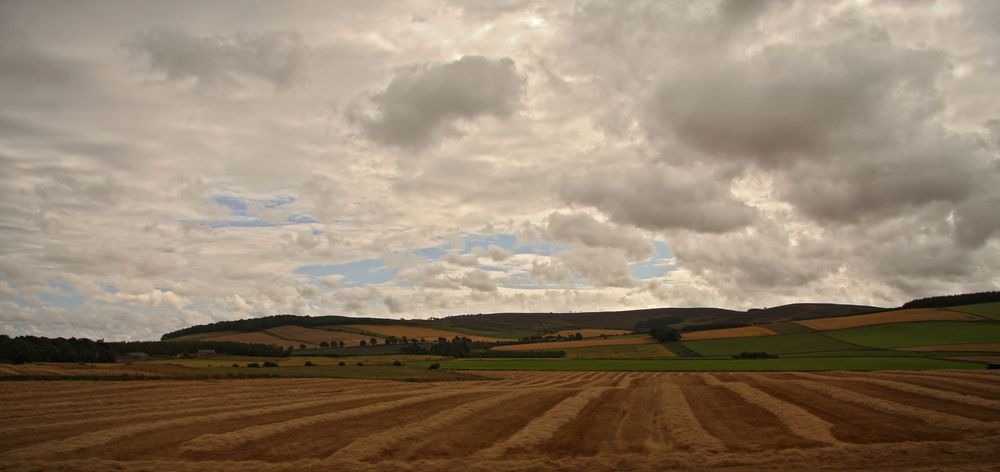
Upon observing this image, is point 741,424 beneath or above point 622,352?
above

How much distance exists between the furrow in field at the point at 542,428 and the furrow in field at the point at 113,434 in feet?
54.9

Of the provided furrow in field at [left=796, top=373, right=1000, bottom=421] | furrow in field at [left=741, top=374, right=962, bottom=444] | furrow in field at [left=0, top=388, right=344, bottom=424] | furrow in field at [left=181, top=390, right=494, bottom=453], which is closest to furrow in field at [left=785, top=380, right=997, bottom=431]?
furrow in field at [left=741, top=374, right=962, bottom=444]

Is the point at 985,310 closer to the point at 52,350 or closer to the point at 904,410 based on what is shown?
the point at 904,410

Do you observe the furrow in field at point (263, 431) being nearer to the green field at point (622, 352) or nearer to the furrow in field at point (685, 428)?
the furrow in field at point (685, 428)

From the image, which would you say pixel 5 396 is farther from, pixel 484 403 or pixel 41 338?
pixel 41 338

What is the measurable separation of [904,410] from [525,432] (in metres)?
20.0

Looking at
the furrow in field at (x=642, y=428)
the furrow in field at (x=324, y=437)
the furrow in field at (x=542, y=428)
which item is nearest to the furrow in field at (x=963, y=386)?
the furrow in field at (x=642, y=428)

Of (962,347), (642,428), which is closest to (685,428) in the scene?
(642,428)

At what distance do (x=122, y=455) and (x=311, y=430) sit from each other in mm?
8225

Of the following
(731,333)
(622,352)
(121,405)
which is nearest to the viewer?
(121,405)

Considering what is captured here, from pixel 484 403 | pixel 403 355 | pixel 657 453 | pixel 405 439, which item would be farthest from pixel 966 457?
pixel 403 355

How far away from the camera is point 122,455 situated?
2578 centimetres

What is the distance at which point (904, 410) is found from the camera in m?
32.8

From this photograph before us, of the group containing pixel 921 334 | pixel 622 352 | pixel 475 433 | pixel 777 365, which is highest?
pixel 921 334
